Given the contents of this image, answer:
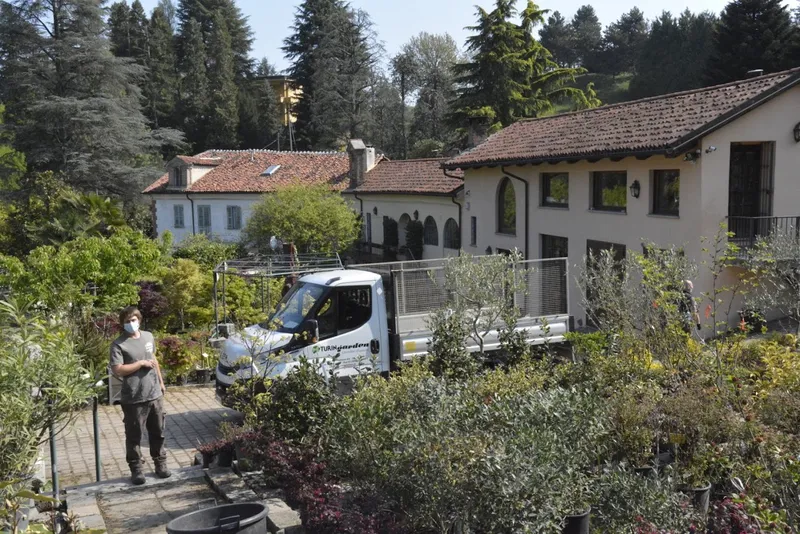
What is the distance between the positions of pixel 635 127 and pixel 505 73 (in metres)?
21.6

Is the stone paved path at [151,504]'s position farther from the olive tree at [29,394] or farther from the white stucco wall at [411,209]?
the white stucco wall at [411,209]

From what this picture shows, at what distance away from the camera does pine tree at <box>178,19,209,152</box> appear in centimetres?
6041

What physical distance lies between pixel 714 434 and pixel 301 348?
6.14m

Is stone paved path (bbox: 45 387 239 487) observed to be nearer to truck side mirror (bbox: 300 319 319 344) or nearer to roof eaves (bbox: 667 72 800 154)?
truck side mirror (bbox: 300 319 319 344)

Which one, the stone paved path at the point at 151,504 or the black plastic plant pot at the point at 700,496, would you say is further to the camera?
the stone paved path at the point at 151,504

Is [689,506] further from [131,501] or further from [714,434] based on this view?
[131,501]

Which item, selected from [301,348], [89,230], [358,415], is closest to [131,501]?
[358,415]

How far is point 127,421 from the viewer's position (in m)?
8.15

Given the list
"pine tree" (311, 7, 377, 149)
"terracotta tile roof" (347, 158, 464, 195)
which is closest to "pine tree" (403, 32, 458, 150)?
"pine tree" (311, 7, 377, 149)

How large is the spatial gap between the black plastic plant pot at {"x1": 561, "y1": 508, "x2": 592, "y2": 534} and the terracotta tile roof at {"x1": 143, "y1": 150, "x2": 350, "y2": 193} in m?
32.9

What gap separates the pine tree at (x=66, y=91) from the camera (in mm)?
35188

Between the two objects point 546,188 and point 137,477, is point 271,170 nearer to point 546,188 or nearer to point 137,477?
point 546,188

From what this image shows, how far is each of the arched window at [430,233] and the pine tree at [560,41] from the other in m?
63.9

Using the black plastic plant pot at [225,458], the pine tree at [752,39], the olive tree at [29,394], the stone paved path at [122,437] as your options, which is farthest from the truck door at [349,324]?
the pine tree at [752,39]
